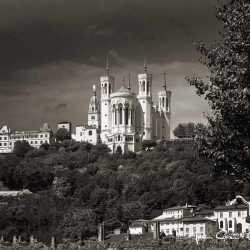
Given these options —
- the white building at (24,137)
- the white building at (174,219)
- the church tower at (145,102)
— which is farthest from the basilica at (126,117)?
the white building at (174,219)

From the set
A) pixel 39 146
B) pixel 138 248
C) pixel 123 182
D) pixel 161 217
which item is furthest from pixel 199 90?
pixel 39 146

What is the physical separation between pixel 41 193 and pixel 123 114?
1237 inches

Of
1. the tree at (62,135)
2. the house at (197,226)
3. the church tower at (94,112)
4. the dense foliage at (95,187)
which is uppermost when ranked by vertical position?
the church tower at (94,112)

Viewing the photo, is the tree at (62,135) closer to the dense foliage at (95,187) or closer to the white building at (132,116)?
the white building at (132,116)

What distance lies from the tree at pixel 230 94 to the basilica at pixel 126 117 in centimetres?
11275

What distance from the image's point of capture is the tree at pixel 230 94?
851 inches

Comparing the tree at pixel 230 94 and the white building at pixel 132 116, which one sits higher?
the white building at pixel 132 116

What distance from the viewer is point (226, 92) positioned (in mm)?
21906

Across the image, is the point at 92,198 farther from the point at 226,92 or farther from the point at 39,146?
the point at 226,92

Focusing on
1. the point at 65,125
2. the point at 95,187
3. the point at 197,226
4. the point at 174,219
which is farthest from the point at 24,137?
the point at 197,226

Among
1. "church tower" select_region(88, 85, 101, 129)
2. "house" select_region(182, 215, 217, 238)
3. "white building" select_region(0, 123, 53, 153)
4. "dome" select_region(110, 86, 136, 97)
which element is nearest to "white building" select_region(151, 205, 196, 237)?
"house" select_region(182, 215, 217, 238)

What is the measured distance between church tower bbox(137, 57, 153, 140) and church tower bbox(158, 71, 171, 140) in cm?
362

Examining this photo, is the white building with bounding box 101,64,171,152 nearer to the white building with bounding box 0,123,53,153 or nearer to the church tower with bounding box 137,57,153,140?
the church tower with bounding box 137,57,153,140

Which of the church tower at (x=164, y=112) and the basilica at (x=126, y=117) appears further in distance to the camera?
the church tower at (x=164, y=112)
